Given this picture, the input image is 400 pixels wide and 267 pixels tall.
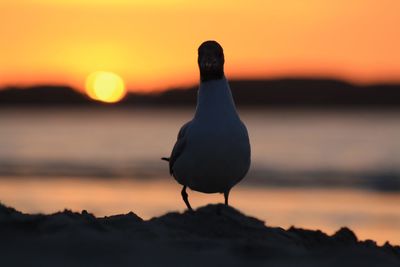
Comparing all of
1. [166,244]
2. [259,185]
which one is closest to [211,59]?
[166,244]

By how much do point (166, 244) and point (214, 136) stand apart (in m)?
2.00

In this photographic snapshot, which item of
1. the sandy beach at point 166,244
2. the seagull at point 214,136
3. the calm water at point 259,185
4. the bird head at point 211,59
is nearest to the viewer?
the sandy beach at point 166,244

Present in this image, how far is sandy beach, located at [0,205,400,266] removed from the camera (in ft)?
22.4

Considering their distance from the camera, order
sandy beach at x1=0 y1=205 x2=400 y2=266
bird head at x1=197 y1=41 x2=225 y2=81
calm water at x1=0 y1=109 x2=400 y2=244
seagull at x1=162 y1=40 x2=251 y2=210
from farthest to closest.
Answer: calm water at x1=0 y1=109 x2=400 y2=244
bird head at x1=197 y1=41 x2=225 y2=81
seagull at x1=162 y1=40 x2=251 y2=210
sandy beach at x1=0 y1=205 x2=400 y2=266

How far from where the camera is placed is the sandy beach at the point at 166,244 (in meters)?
6.81

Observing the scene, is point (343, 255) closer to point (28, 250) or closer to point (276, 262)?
point (276, 262)

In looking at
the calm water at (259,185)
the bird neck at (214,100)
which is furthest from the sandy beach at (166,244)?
the calm water at (259,185)

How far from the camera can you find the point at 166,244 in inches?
287

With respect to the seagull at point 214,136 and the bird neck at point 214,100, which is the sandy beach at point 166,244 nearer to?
the seagull at point 214,136

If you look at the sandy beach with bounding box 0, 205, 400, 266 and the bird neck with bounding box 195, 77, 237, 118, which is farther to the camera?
the bird neck with bounding box 195, 77, 237, 118

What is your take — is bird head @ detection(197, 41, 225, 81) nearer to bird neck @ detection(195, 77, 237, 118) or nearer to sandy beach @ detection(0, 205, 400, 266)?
bird neck @ detection(195, 77, 237, 118)

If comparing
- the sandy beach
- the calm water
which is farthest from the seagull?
the calm water

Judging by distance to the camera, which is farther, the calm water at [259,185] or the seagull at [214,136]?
the calm water at [259,185]

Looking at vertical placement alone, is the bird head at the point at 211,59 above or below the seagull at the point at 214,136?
above
